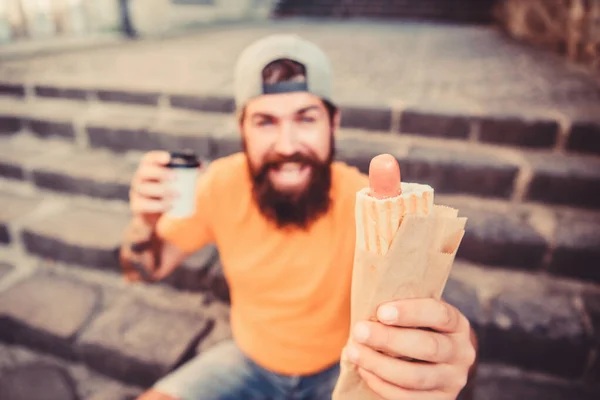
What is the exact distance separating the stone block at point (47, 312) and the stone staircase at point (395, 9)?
6.93 m

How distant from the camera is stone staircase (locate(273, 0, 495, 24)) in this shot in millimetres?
6954

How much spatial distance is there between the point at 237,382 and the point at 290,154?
2.82 ft

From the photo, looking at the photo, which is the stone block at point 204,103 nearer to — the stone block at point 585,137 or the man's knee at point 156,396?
the man's knee at point 156,396

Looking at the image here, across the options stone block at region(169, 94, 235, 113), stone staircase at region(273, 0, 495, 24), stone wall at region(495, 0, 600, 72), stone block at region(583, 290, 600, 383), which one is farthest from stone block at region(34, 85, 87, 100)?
stone staircase at region(273, 0, 495, 24)

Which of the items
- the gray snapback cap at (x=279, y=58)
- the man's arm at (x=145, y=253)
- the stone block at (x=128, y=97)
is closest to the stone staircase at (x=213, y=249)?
the stone block at (x=128, y=97)

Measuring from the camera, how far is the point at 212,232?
5.26 ft

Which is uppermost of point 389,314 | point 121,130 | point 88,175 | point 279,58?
point 279,58

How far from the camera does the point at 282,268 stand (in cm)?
142

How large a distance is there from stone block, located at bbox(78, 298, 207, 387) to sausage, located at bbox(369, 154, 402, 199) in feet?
4.89

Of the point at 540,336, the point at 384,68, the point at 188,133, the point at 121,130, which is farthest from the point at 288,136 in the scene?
the point at 384,68

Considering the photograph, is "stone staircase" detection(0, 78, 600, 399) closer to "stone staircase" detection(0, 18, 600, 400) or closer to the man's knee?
"stone staircase" detection(0, 18, 600, 400)

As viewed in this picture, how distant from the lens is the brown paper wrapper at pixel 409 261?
2.08ft

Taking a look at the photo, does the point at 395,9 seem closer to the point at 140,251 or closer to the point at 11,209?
the point at 11,209

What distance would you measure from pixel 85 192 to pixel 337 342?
2.02 metres
